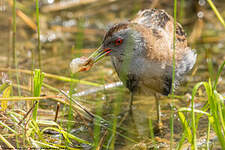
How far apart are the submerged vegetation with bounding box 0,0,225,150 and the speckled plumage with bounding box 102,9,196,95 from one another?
→ 0.81 feet

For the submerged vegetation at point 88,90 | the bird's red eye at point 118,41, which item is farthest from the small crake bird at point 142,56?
the submerged vegetation at point 88,90

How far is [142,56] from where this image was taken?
149 inches

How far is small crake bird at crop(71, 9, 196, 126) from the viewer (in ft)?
12.3

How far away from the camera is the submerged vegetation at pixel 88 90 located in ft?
10.1

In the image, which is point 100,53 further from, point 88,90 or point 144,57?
point 88,90

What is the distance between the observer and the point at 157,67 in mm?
3840

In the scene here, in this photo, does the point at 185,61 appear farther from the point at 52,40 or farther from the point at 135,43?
the point at 52,40

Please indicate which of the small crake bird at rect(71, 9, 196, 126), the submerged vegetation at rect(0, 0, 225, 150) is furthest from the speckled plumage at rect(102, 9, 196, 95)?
the submerged vegetation at rect(0, 0, 225, 150)

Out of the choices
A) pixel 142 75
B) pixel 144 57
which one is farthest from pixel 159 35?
pixel 142 75

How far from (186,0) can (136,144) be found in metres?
4.03

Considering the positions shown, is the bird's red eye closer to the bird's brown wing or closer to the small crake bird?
the small crake bird

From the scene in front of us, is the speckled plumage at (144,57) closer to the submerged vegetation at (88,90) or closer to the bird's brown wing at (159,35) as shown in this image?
the bird's brown wing at (159,35)

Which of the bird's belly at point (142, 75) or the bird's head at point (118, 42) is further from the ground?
the bird's head at point (118, 42)

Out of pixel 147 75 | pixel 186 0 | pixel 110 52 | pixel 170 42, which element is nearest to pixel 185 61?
pixel 170 42
